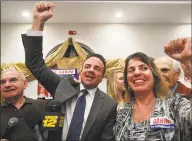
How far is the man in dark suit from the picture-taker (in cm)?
112

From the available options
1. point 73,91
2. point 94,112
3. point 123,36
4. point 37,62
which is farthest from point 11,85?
point 123,36

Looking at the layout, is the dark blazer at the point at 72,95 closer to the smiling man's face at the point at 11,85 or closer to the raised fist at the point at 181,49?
the smiling man's face at the point at 11,85

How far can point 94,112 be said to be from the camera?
3.79 feet

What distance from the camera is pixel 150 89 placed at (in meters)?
1.16

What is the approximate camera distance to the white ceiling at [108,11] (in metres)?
3.77

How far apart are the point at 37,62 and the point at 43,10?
10.4 inches

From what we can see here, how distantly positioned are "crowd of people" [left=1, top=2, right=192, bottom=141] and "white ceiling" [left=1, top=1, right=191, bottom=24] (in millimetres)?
2470

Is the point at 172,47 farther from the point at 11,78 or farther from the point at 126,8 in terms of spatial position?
the point at 126,8

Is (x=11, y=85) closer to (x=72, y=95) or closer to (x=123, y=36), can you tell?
(x=72, y=95)

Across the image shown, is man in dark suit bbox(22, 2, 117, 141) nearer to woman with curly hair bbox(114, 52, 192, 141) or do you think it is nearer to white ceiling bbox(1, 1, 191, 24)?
woman with curly hair bbox(114, 52, 192, 141)

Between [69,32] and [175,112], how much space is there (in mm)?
3604

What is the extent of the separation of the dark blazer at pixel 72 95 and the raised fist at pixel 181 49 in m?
0.46

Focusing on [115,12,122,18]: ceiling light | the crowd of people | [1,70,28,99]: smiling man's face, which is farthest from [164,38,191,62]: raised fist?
[115,12,122,18]: ceiling light

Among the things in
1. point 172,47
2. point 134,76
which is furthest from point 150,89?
point 172,47
